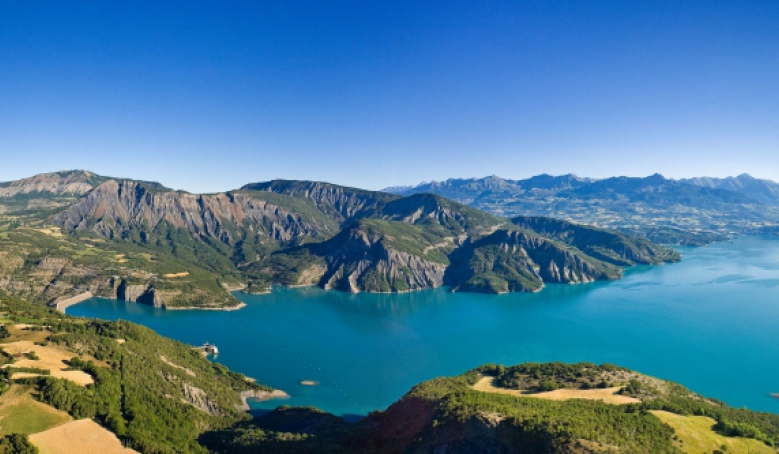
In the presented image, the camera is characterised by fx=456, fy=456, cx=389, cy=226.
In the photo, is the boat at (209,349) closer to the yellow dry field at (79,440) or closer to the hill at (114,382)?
the hill at (114,382)

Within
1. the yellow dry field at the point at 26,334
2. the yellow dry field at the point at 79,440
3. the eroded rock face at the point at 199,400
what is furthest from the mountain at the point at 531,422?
Result: the yellow dry field at the point at 26,334

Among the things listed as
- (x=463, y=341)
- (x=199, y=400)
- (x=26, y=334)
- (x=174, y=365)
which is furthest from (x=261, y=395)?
(x=463, y=341)

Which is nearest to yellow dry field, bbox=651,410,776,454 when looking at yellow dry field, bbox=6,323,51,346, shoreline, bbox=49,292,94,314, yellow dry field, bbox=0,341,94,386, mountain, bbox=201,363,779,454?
mountain, bbox=201,363,779,454

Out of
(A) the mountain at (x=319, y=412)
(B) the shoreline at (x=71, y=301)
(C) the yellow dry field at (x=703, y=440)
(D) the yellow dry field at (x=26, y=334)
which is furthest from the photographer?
(B) the shoreline at (x=71, y=301)

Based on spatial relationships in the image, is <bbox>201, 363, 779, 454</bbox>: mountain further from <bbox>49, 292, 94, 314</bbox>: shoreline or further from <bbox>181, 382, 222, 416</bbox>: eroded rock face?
<bbox>49, 292, 94, 314</bbox>: shoreline

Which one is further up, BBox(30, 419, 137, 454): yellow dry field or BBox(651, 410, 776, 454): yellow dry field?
BBox(30, 419, 137, 454): yellow dry field

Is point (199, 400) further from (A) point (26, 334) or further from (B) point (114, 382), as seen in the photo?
(A) point (26, 334)

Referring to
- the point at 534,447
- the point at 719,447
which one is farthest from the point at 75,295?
the point at 719,447

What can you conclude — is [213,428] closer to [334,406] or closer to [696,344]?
[334,406]
